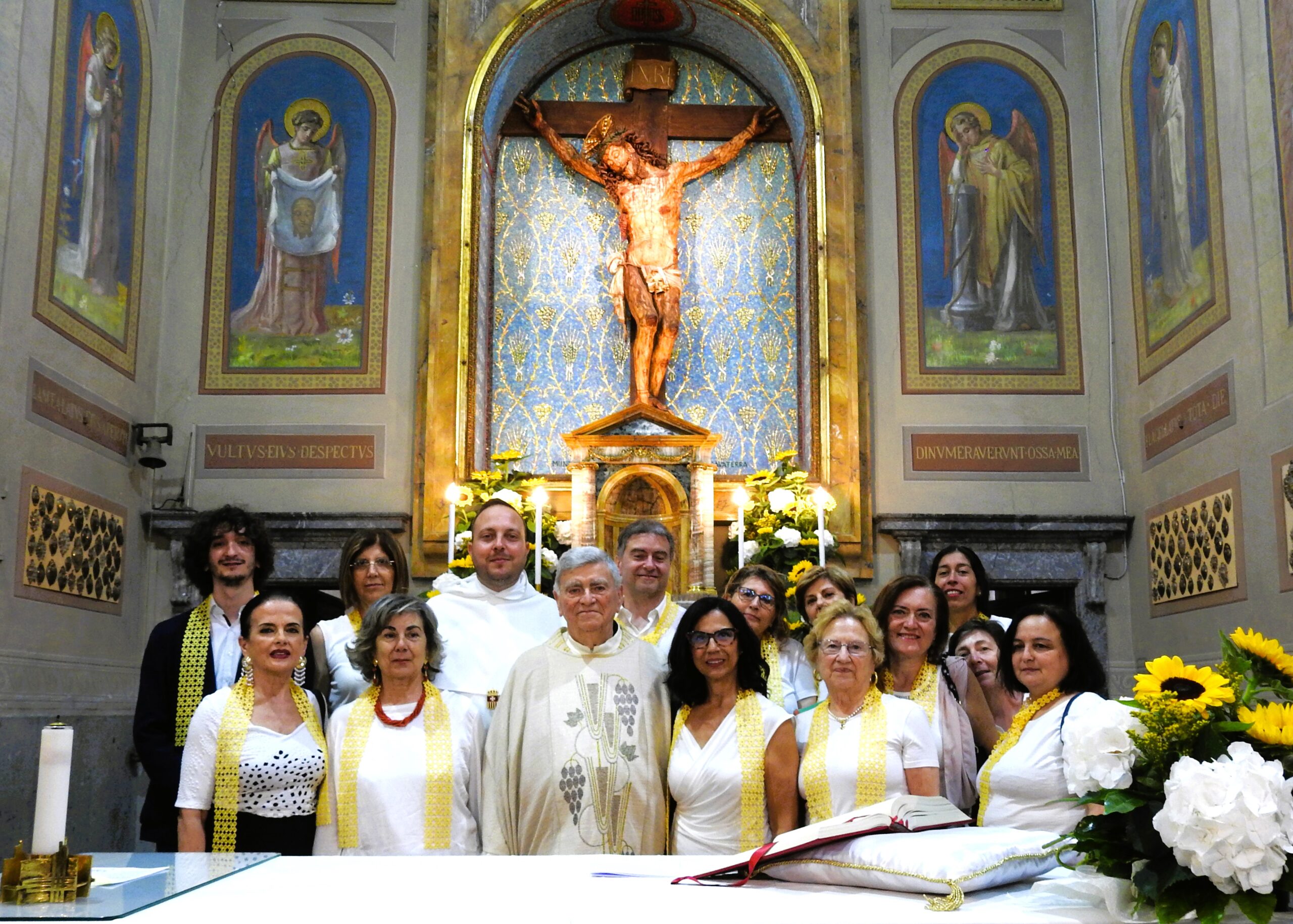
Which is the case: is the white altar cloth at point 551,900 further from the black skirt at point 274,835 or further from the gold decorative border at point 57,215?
the gold decorative border at point 57,215

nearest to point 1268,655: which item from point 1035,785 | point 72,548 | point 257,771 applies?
point 1035,785

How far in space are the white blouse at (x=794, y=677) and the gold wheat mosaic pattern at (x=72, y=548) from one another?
14.8 ft

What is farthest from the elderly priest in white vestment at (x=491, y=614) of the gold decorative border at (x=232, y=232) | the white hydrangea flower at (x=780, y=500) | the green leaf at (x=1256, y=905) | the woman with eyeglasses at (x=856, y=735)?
the gold decorative border at (x=232, y=232)

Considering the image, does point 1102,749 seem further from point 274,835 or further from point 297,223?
point 297,223

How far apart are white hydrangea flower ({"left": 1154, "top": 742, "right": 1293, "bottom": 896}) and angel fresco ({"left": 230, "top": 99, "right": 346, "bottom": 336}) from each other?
7.93 metres

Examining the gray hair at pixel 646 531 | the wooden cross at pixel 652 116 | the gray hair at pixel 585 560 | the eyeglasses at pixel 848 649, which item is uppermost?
the wooden cross at pixel 652 116

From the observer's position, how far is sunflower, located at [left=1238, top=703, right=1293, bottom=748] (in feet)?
7.03

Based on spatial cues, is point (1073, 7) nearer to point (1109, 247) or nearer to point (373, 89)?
point (1109, 247)

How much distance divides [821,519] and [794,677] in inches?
102

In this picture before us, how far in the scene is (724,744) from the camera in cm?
384

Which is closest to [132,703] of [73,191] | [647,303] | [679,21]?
[73,191]

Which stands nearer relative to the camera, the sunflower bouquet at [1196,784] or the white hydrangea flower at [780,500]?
the sunflower bouquet at [1196,784]

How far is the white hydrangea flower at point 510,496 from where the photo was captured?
780cm

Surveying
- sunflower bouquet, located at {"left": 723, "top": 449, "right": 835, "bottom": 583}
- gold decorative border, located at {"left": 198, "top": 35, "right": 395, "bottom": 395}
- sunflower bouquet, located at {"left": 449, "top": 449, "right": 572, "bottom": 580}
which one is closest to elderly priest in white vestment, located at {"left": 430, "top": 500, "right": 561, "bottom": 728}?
sunflower bouquet, located at {"left": 723, "top": 449, "right": 835, "bottom": 583}
